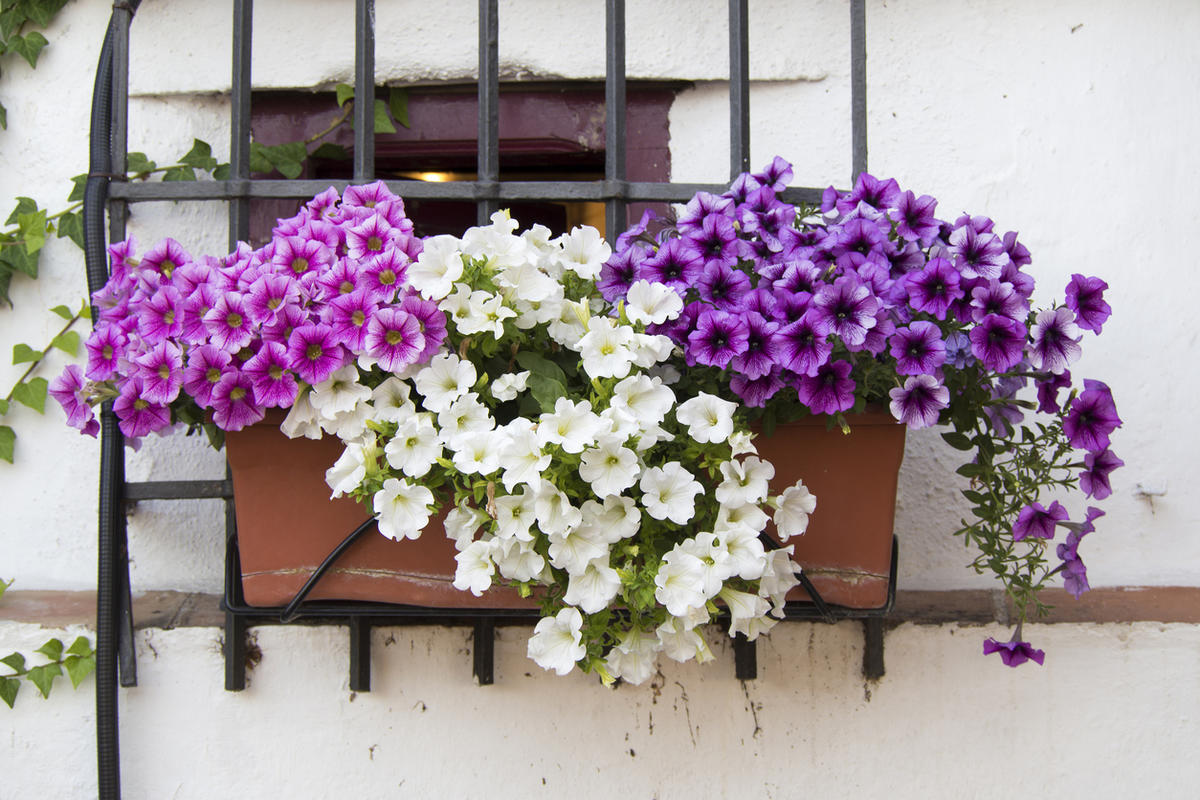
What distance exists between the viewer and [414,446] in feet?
3.50

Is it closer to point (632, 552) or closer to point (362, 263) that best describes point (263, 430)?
point (362, 263)

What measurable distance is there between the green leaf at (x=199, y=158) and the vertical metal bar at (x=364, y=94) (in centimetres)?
29

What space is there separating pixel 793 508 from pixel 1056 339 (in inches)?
14.7

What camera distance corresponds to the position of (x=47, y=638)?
4.66 ft

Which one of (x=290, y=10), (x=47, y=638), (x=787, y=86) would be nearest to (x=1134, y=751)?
(x=787, y=86)

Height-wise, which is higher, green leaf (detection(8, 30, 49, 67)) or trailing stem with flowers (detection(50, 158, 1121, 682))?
green leaf (detection(8, 30, 49, 67))

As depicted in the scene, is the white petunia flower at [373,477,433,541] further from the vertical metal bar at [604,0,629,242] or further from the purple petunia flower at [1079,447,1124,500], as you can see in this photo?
the purple petunia flower at [1079,447,1124,500]

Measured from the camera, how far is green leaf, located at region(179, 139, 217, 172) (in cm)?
150

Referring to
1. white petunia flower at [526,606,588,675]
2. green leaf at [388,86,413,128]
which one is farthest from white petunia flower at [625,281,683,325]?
green leaf at [388,86,413,128]

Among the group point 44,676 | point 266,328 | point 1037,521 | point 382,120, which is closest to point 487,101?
point 382,120

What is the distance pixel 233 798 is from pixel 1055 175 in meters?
1.52

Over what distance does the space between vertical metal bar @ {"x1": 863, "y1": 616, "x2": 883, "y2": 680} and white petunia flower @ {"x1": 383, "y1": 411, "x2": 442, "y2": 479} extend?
69 cm

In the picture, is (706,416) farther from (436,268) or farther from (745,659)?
(745,659)

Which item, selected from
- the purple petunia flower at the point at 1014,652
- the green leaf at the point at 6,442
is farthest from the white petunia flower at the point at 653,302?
the green leaf at the point at 6,442
